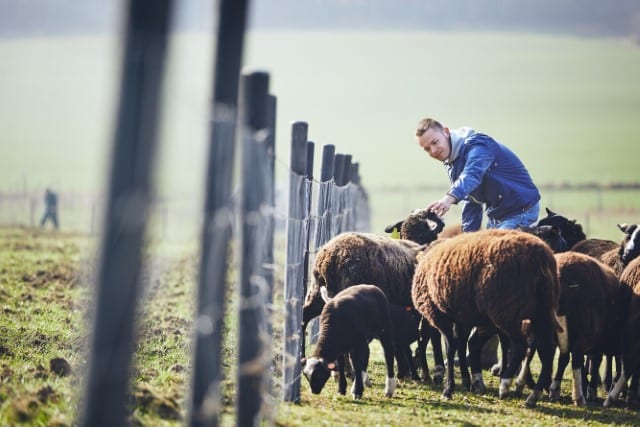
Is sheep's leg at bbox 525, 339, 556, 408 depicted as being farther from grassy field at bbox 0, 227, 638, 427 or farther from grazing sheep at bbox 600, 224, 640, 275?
grazing sheep at bbox 600, 224, 640, 275

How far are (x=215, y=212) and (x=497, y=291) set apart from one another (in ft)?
16.4

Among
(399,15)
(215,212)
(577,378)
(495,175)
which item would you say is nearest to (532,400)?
(577,378)

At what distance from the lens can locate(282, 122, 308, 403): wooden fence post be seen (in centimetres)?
860

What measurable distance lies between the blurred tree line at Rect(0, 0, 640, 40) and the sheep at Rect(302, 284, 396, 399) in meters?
84.6

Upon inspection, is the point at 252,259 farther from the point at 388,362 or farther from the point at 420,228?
the point at 420,228

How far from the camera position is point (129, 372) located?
4215 mm

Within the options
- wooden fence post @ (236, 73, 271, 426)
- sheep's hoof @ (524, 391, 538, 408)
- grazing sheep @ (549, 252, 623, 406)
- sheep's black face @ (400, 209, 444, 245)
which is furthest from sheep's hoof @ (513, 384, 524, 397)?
wooden fence post @ (236, 73, 271, 426)

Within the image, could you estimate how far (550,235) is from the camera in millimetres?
12305

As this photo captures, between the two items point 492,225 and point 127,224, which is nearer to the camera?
point 127,224

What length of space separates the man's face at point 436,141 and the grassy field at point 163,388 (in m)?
2.72

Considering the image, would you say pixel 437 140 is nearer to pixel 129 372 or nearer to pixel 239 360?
Answer: pixel 239 360

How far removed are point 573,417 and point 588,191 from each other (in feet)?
165

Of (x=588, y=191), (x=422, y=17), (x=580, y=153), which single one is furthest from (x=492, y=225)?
(x=422, y=17)

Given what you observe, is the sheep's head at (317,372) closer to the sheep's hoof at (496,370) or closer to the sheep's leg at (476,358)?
the sheep's leg at (476,358)
